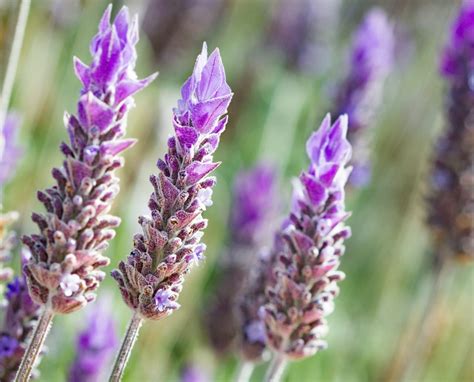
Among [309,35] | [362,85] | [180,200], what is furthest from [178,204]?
[309,35]

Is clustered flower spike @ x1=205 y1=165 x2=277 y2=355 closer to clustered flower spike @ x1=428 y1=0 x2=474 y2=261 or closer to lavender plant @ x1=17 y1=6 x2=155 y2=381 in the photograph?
clustered flower spike @ x1=428 y1=0 x2=474 y2=261

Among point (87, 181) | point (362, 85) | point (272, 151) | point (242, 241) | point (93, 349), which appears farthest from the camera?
point (272, 151)

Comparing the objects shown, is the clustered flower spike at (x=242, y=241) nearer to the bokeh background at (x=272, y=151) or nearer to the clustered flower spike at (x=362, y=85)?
the bokeh background at (x=272, y=151)

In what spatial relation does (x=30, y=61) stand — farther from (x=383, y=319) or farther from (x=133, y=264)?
(x=133, y=264)

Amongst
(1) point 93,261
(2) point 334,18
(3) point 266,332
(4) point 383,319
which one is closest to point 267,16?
(2) point 334,18

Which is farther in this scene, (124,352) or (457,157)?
(457,157)

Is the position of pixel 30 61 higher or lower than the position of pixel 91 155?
higher

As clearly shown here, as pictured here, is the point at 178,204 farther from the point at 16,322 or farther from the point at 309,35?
the point at 309,35

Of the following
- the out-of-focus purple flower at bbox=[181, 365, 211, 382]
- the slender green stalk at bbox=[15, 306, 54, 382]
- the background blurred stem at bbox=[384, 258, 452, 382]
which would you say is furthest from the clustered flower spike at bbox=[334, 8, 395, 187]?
the slender green stalk at bbox=[15, 306, 54, 382]
